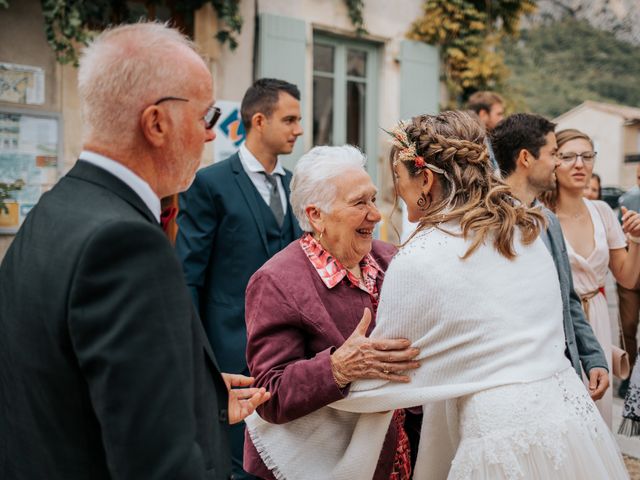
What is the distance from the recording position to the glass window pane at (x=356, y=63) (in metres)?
8.25

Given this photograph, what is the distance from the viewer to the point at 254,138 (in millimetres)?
4062

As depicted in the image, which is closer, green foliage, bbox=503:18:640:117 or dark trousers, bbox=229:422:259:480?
dark trousers, bbox=229:422:259:480

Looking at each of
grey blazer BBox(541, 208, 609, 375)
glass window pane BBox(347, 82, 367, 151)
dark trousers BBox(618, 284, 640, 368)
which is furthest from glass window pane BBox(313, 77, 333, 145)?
grey blazer BBox(541, 208, 609, 375)

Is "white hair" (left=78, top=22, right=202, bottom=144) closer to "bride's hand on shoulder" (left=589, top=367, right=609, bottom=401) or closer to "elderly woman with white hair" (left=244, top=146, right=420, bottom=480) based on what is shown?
"elderly woman with white hair" (left=244, top=146, right=420, bottom=480)

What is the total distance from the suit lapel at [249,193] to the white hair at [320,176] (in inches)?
44.3

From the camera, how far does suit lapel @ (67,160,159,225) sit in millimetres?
1402

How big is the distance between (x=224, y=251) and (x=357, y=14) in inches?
194

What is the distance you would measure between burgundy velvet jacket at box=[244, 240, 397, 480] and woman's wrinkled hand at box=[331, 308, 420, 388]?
0.05 metres

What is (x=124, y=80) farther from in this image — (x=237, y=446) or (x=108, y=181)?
(x=237, y=446)

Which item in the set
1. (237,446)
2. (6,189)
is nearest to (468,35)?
(6,189)

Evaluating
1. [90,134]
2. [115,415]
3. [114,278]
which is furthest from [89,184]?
[115,415]

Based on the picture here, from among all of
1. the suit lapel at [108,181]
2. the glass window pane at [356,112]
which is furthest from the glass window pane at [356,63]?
the suit lapel at [108,181]

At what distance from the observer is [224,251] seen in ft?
12.3

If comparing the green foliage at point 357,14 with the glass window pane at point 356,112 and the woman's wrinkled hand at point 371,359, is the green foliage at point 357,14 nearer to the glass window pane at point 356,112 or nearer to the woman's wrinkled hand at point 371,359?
the glass window pane at point 356,112
